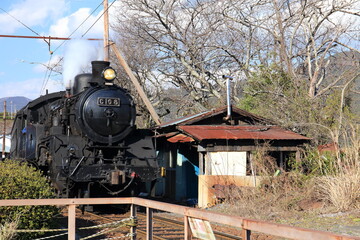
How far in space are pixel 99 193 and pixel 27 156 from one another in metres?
3.24

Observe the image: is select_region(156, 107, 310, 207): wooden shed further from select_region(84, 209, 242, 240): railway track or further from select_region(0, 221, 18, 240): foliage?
select_region(0, 221, 18, 240): foliage

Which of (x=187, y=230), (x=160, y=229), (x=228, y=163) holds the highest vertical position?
(x=228, y=163)

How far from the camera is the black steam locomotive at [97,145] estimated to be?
11.7 metres

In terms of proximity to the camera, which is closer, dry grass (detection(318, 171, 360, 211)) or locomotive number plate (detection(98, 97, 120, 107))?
dry grass (detection(318, 171, 360, 211))

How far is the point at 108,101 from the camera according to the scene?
486 inches

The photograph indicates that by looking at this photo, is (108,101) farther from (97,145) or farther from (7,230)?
(7,230)

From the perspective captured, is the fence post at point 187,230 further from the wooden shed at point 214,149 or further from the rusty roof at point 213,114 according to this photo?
the rusty roof at point 213,114

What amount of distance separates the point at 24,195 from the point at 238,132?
29.9 feet

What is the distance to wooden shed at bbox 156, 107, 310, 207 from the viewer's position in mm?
15305

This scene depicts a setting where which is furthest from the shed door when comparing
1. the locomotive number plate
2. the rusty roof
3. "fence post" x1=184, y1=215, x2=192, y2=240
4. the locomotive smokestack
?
"fence post" x1=184, y1=215, x2=192, y2=240

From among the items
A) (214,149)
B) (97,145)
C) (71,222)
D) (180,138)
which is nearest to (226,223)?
(71,222)

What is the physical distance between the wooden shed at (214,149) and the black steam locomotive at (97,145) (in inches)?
90.4

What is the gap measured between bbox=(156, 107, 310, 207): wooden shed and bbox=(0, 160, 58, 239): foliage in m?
6.18

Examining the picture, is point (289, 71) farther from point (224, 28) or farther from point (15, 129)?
point (15, 129)
